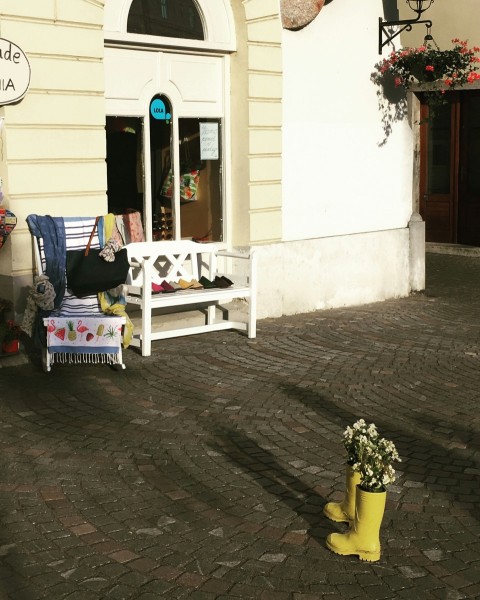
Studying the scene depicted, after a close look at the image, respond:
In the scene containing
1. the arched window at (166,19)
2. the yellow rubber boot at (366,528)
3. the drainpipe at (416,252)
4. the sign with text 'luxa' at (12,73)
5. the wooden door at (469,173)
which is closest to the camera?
the yellow rubber boot at (366,528)

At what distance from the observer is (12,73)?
818 cm

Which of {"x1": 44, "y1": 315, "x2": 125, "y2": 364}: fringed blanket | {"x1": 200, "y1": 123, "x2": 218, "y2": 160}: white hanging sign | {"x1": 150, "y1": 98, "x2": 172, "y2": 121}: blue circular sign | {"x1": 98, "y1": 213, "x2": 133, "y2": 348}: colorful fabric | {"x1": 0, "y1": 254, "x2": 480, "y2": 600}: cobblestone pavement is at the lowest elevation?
{"x1": 0, "y1": 254, "x2": 480, "y2": 600}: cobblestone pavement

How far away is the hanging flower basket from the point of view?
11445 millimetres

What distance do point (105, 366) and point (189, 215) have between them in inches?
104

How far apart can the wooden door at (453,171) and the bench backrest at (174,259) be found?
26.3 ft

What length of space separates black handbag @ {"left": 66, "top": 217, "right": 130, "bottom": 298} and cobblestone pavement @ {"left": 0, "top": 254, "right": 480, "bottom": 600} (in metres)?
0.68

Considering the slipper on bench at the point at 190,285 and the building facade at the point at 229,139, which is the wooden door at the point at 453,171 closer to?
the building facade at the point at 229,139

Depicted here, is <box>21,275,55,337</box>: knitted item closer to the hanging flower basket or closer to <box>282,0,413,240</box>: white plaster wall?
<box>282,0,413,240</box>: white plaster wall

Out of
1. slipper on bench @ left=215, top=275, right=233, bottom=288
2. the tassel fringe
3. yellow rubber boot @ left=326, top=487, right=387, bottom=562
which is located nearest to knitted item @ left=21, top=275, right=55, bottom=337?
the tassel fringe

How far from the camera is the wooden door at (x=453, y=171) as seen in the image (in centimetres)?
1666

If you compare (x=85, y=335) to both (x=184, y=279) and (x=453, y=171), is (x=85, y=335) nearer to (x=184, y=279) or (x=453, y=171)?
(x=184, y=279)

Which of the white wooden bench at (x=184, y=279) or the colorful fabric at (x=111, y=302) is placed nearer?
the colorful fabric at (x=111, y=302)

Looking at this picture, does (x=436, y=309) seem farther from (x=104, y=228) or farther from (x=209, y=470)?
(x=209, y=470)

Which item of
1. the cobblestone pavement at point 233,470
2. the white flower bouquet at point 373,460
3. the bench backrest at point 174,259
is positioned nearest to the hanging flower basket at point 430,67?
the bench backrest at point 174,259
